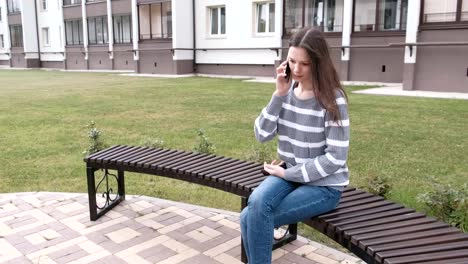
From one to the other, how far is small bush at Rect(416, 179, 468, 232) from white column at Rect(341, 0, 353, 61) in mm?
15721

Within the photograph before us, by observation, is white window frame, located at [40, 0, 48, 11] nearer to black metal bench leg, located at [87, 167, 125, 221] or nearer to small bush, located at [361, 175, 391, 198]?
black metal bench leg, located at [87, 167, 125, 221]

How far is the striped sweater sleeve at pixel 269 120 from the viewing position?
2.81 m

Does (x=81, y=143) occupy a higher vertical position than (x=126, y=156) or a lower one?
lower

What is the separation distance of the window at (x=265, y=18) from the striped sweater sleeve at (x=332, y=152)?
789 inches

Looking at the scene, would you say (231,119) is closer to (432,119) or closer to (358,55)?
(432,119)

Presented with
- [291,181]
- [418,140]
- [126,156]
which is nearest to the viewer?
[291,181]

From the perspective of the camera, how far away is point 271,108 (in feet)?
9.28

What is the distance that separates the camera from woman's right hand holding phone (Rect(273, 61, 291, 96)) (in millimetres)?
2729

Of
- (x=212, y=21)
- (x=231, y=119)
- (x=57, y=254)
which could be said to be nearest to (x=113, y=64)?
(x=212, y=21)

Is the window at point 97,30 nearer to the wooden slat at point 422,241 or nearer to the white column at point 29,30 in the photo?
the white column at point 29,30

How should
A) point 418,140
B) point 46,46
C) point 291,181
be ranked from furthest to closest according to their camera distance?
1. point 46,46
2. point 418,140
3. point 291,181

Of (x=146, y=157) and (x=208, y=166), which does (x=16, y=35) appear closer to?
(x=146, y=157)

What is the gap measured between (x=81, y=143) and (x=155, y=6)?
22.1 meters

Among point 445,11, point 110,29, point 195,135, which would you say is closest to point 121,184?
point 195,135
